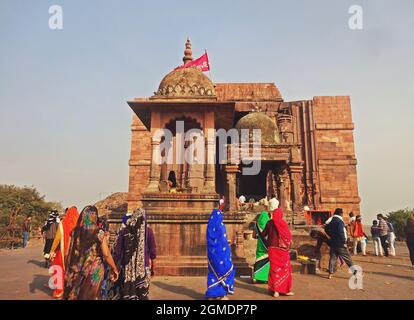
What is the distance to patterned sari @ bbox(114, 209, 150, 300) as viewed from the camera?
163 inches

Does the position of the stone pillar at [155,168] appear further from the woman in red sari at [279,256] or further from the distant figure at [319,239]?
the distant figure at [319,239]

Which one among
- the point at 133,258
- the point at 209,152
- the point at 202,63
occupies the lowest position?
the point at 133,258

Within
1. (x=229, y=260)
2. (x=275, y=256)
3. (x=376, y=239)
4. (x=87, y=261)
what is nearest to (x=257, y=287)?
(x=275, y=256)

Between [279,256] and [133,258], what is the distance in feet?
8.43

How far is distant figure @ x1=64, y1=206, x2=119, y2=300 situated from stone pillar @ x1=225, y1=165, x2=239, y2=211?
34.7 ft

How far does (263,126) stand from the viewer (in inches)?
706

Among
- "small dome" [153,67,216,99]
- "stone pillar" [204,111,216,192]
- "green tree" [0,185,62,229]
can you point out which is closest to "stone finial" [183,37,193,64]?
"small dome" [153,67,216,99]

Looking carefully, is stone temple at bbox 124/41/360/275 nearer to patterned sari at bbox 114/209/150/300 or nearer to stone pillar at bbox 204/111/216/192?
stone pillar at bbox 204/111/216/192

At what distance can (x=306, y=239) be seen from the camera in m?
10.9

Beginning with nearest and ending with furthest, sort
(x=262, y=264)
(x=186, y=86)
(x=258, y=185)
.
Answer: (x=262, y=264)
(x=186, y=86)
(x=258, y=185)

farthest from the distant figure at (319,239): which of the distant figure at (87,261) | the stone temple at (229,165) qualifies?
the distant figure at (87,261)

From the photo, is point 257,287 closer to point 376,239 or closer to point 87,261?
point 87,261
